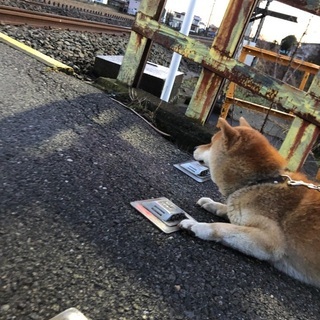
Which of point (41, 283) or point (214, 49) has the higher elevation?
point (214, 49)

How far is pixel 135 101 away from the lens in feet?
15.0

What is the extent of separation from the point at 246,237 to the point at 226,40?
8.20ft

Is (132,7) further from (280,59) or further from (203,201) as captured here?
(203,201)

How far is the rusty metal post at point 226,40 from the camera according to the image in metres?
3.76

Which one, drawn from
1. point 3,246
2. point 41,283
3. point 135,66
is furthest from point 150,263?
point 135,66

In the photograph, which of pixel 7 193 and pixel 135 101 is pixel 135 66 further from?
pixel 7 193

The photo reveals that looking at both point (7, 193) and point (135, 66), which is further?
point (135, 66)

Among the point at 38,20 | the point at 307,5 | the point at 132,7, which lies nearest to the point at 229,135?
the point at 307,5

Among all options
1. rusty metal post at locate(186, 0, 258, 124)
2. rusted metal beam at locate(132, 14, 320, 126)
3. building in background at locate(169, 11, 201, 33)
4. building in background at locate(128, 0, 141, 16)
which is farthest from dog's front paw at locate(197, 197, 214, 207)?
building in background at locate(128, 0, 141, 16)

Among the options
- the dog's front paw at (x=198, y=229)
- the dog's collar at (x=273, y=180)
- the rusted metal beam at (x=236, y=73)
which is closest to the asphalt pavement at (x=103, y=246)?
the dog's front paw at (x=198, y=229)

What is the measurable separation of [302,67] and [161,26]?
3012 millimetres

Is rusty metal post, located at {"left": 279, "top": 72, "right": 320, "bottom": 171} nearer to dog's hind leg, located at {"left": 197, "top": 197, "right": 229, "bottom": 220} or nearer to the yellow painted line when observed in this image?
dog's hind leg, located at {"left": 197, "top": 197, "right": 229, "bottom": 220}

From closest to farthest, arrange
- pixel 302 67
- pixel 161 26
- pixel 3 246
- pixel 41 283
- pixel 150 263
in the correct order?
pixel 41 283 < pixel 3 246 < pixel 150 263 < pixel 161 26 < pixel 302 67

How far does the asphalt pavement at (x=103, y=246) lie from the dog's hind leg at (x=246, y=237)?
63mm
